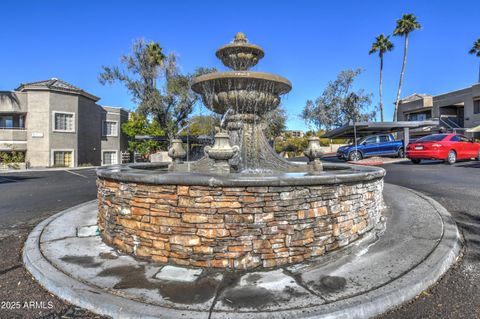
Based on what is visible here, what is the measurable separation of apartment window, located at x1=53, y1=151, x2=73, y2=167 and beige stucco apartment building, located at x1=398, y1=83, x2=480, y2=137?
118ft

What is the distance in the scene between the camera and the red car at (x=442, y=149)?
1488cm

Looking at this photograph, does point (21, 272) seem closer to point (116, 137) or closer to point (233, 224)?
point (233, 224)

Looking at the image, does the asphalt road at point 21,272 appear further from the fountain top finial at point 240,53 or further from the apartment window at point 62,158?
the apartment window at point 62,158

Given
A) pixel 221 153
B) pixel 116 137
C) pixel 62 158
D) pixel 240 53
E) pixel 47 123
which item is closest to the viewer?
pixel 221 153

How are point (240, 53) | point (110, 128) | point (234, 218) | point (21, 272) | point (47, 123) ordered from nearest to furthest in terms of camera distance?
point (234, 218) < point (21, 272) < point (240, 53) < point (47, 123) < point (110, 128)

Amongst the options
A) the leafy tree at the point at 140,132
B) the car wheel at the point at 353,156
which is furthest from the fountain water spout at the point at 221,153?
the leafy tree at the point at 140,132

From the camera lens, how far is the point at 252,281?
3.30 meters

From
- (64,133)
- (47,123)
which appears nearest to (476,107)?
(64,133)

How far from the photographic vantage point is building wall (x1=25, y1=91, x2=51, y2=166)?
85.6 feet

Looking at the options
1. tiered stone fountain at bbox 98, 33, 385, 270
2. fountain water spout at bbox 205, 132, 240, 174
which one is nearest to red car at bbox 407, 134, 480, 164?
tiered stone fountain at bbox 98, 33, 385, 270

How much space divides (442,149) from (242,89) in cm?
1307

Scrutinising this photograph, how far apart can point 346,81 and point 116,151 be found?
31286mm

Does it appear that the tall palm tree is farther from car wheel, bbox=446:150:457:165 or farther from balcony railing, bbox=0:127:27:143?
car wheel, bbox=446:150:457:165

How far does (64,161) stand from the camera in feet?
90.3
